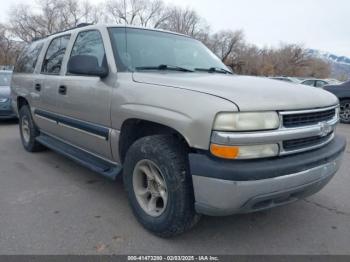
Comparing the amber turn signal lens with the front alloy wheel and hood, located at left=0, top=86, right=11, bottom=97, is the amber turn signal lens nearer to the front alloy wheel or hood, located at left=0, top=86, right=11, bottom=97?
the front alloy wheel

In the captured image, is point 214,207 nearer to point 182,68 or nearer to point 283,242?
point 283,242

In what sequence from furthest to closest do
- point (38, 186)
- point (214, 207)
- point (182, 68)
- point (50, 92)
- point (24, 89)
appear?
point (24, 89) → point (50, 92) → point (38, 186) → point (182, 68) → point (214, 207)

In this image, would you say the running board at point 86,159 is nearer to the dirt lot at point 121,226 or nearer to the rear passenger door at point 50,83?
the rear passenger door at point 50,83

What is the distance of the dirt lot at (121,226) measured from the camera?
2.70 meters

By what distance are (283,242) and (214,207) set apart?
876mm

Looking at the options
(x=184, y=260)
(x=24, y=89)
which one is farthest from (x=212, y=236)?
(x=24, y=89)

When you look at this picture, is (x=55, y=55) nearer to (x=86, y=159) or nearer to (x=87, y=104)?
(x=87, y=104)

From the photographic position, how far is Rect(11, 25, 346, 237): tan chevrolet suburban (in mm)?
2287

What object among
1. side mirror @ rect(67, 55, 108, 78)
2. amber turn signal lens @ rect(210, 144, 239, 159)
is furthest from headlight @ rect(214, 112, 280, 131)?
side mirror @ rect(67, 55, 108, 78)

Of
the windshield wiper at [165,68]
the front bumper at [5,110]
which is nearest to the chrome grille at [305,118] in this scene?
the windshield wiper at [165,68]

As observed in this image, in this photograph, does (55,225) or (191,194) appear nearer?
(191,194)

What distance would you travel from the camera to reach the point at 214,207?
2.36m

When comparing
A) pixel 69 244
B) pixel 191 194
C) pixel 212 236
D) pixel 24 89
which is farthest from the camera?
pixel 24 89

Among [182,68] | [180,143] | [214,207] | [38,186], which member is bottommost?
[38,186]
